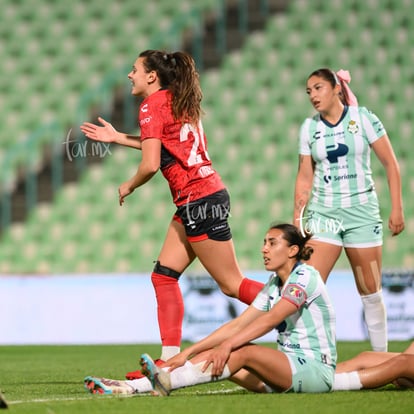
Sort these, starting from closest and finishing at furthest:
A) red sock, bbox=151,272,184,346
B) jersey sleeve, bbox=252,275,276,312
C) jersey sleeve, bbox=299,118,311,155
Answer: jersey sleeve, bbox=252,275,276,312 → red sock, bbox=151,272,184,346 → jersey sleeve, bbox=299,118,311,155

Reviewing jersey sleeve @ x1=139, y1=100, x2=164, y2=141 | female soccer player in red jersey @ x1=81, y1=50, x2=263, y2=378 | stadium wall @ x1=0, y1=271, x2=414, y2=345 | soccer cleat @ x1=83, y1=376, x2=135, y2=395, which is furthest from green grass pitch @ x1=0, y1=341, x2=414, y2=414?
stadium wall @ x1=0, y1=271, x2=414, y2=345

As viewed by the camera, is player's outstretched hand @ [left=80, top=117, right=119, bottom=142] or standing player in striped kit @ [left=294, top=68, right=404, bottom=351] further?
standing player in striped kit @ [left=294, top=68, right=404, bottom=351]

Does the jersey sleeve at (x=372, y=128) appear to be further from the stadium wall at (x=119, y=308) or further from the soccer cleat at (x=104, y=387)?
the stadium wall at (x=119, y=308)

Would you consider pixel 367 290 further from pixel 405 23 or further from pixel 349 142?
pixel 405 23

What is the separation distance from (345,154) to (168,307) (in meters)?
1.43

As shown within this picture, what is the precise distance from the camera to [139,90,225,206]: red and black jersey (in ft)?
17.2

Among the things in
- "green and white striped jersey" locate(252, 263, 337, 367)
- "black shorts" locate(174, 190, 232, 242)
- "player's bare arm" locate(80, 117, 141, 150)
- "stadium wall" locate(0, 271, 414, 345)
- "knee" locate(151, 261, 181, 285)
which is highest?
"player's bare arm" locate(80, 117, 141, 150)

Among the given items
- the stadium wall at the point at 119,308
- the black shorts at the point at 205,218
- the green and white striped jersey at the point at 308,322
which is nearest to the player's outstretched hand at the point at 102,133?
the black shorts at the point at 205,218

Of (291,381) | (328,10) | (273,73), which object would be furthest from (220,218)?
(328,10)

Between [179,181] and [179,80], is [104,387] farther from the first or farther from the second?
[179,80]

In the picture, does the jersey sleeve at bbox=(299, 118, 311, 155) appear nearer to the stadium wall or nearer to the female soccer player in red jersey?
the female soccer player in red jersey

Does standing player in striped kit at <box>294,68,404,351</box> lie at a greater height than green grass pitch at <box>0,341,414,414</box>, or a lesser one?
greater

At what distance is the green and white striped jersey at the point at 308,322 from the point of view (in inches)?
178

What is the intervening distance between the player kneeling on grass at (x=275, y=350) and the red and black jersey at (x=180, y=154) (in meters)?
0.71
